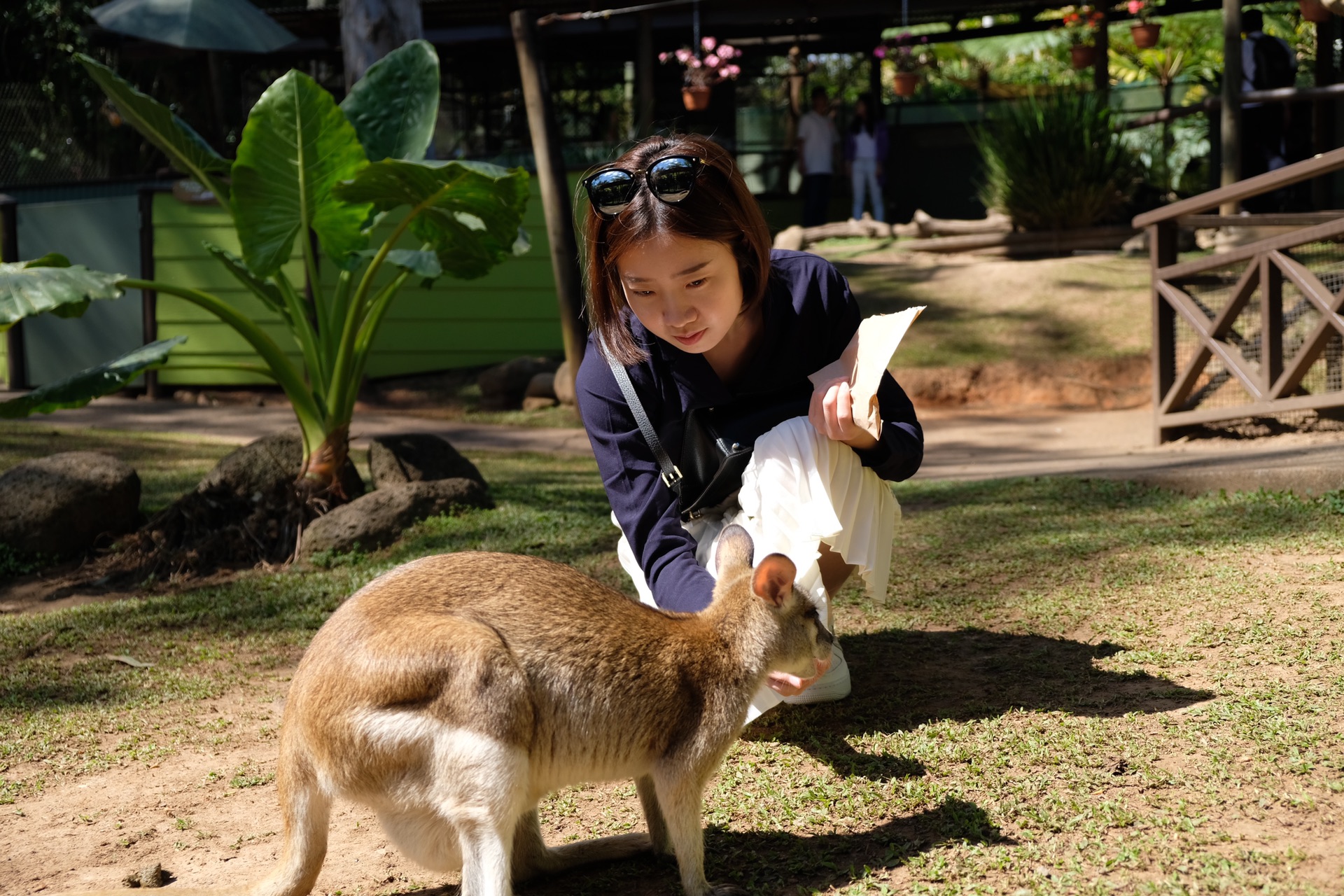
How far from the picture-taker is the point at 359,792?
7.06 ft

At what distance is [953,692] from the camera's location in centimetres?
338

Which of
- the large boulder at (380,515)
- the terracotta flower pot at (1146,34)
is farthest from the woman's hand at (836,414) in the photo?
the terracotta flower pot at (1146,34)

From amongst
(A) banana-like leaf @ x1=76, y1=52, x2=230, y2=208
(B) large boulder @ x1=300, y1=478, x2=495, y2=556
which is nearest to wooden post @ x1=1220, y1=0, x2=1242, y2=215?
(B) large boulder @ x1=300, y1=478, x2=495, y2=556

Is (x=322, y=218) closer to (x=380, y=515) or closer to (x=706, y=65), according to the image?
(x=380, y=515)

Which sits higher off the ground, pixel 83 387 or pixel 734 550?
pixel 83 387

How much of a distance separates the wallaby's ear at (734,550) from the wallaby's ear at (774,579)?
15 cm

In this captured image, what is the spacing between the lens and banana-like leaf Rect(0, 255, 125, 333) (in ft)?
15.8

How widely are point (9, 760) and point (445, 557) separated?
183 centimetres

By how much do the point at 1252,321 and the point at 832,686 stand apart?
5.70 meters

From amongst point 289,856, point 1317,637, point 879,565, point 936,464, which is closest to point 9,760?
point 289,856

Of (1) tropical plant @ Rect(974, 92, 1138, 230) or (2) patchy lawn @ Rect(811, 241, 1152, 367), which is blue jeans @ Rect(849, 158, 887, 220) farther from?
(2) patchy lawn @ Rect(811, 241, 1152, 367)

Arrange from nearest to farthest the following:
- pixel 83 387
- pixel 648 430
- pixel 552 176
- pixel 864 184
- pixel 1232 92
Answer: pixel 648 430 → pixel 83 387 → pixel 552 176 → pixel 1232 92 → pixel 864 184

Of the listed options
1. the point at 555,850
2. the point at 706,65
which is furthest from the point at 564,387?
the point at 555,850

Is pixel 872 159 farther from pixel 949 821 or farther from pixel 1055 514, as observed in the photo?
pixel 949 821
